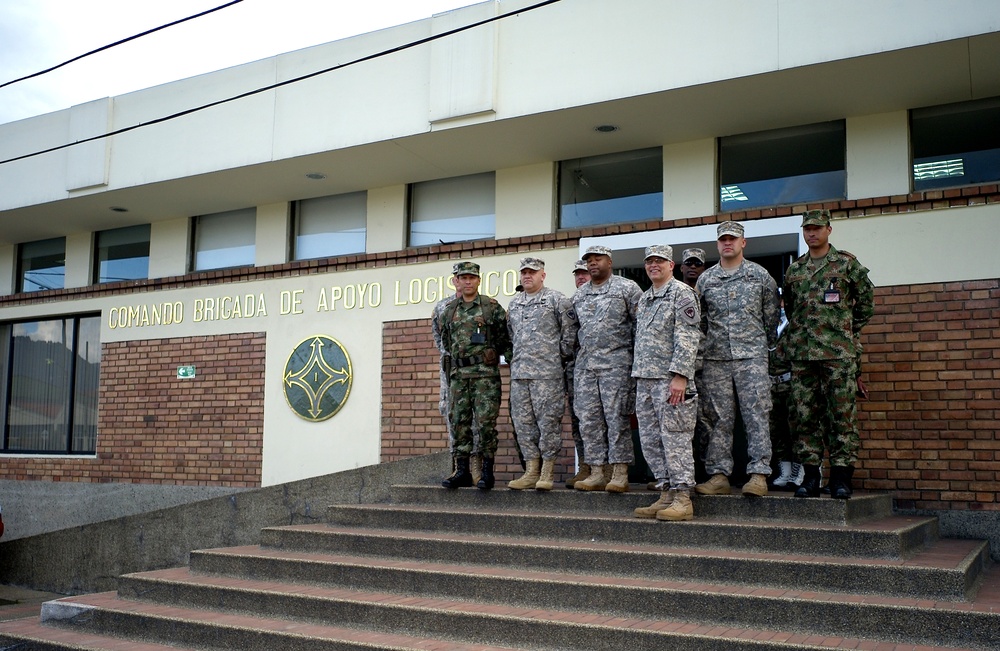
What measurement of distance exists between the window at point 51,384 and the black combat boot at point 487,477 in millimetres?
7230

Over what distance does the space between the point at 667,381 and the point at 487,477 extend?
6.01 feet

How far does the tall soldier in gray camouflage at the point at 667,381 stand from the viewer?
640 cm

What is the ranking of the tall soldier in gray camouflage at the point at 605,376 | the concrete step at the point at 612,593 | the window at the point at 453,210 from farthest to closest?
the window at the point at 453,210, the tall soldier in gray camouflage at the point at 605,376, the concrete step at the point at 612,593

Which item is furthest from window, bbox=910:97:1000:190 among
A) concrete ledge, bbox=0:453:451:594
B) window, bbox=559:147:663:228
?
concrete ledge, bbox=0:453:451:594

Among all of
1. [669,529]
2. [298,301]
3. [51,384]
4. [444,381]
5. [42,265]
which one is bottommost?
[669,529]

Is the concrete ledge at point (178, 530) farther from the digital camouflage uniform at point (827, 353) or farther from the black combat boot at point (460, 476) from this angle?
the digital camouflage uniform at point (827, 353)

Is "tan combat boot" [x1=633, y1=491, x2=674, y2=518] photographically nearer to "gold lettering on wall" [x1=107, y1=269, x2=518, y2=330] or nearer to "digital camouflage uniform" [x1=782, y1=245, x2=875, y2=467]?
"digital camouflage uniform" [x1=782, y1=245, x2=875, y2=467]

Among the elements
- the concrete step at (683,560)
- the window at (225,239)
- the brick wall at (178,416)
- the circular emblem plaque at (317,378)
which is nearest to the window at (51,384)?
the brick wall at (178,416)

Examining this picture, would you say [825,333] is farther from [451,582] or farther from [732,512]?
[451,582]

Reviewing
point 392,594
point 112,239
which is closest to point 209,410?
point 112,239

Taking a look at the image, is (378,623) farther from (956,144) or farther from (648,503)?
(956,144)

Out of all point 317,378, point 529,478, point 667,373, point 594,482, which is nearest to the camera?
point 667,373

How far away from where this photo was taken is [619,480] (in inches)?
276

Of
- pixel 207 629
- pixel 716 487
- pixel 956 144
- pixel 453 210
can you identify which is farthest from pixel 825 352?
pixel 453 210
